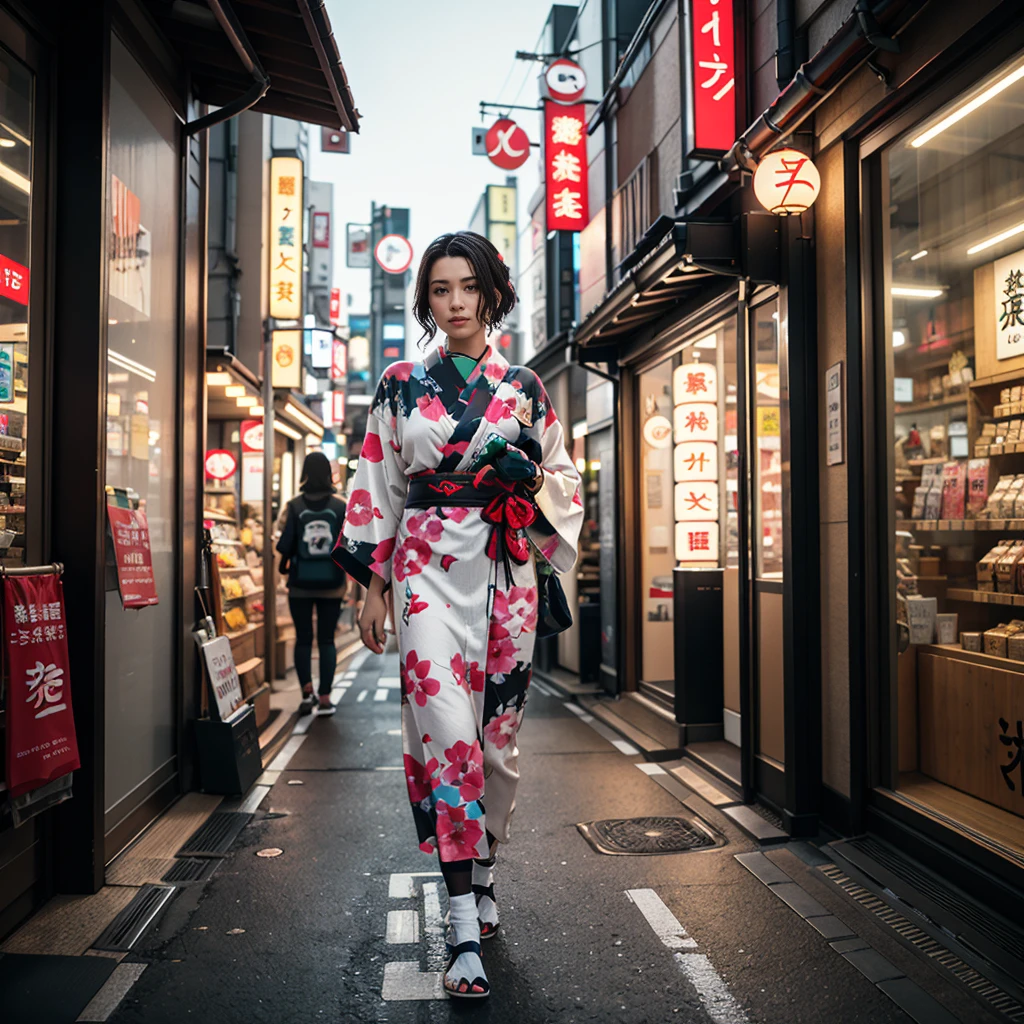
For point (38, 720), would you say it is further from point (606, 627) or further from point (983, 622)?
point (606, 627)

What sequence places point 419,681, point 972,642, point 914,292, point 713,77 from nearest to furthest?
point 419,681 → point 972,642 → point 914,292 → point 713,77

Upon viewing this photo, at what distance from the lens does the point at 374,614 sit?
3.52 metres

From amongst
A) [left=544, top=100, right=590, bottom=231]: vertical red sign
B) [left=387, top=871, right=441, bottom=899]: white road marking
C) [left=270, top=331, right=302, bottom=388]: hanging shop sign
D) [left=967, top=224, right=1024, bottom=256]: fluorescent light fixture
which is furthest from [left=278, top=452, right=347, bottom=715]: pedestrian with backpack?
[left=270, top=331, right=302, bottom=388]: hanging shop sign

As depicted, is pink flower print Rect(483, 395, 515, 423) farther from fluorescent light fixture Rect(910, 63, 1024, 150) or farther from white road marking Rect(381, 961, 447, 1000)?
fluorescent light fixture Rect(910, 63, 1024, 150)

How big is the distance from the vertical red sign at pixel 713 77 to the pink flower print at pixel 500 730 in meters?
4.19

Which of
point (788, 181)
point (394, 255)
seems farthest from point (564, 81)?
point (394, 255)

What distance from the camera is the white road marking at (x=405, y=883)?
4.04 meters

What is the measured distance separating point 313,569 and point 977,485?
18.0ft

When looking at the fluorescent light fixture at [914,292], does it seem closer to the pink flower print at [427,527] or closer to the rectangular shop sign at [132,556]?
the pink flower print at [427,527]

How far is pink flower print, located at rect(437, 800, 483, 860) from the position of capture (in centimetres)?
317

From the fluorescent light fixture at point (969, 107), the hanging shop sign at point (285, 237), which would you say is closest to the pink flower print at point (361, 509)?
the fluorescent light fixture at point (969, 107)

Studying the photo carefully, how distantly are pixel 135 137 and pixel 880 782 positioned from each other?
487cm

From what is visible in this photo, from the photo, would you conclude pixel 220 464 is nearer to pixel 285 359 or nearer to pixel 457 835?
pixel 285 359

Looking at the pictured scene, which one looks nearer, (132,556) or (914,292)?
(132,556)
